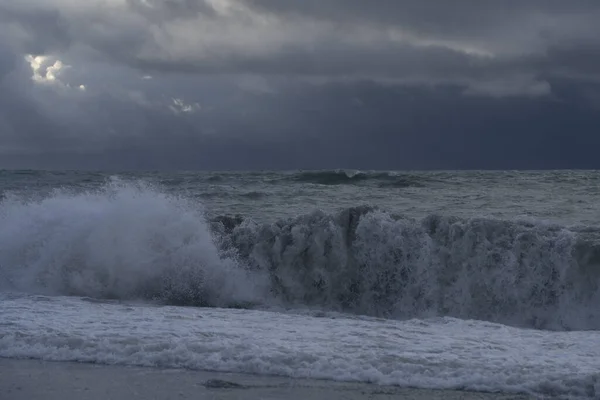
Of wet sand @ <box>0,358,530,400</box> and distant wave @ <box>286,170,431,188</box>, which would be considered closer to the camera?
wet sand @ <box>0,358,530,400</box>

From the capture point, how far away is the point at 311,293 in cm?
1302

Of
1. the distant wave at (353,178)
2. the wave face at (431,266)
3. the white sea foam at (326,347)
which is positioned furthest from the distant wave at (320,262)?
the distant wave at (353,178)

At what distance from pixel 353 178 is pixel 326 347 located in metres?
21.4

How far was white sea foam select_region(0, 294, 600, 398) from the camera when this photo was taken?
7043 millimetres

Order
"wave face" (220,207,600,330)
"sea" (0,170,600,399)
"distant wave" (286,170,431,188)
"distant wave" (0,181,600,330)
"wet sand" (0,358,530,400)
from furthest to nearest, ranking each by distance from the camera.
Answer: "distant wave" (286,170,431,188) → "distant wave" (0,181,600,330) → "wave face" (220,207,600,330) → "sea" (0,170,600,399) → "wet sand" (0,358,530,400)

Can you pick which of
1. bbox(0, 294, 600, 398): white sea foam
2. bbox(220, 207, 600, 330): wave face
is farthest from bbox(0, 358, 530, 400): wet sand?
bbox(220, 207, 600, 330): wave face

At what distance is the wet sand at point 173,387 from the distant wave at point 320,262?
5019 millimetres

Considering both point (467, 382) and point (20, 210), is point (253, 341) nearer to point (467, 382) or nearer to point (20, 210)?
point (467, 382)

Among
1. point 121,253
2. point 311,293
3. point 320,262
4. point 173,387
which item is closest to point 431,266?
point 320,262

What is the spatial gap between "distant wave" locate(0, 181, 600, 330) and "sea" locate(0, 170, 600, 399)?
1.0 inches

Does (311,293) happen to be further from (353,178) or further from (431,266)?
(353,178)

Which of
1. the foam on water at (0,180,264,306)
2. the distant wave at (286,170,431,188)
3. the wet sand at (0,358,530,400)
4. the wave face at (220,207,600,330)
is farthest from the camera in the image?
the distant wave at (286,170,431,188)

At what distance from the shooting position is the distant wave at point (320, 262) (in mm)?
12188

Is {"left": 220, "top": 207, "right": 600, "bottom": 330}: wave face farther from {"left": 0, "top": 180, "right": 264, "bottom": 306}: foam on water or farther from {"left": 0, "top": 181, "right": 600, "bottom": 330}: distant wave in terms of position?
{"left": 0, "top": 180, "right": 264, "bottom": 306}: foam on water
